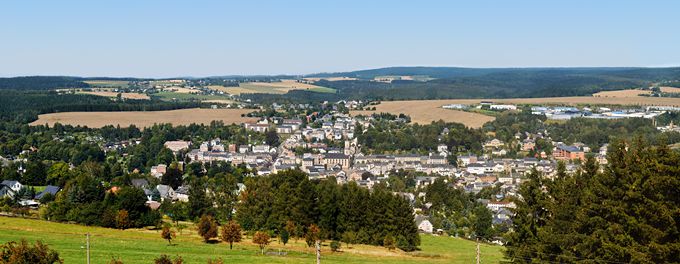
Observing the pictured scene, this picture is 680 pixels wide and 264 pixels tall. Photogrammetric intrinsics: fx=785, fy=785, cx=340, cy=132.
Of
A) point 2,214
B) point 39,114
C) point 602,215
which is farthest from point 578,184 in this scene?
point 39,114

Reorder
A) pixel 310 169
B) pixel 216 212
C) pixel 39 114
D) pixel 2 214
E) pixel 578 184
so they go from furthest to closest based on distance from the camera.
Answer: pixel 39 114 < pixel 310 169 < pixel 216 212 < pixel 2 214 < pixel 578 184

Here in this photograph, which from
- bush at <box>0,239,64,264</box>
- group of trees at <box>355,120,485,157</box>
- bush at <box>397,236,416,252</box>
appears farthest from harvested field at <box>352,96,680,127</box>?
bush at <box>0,239,64,264</box>

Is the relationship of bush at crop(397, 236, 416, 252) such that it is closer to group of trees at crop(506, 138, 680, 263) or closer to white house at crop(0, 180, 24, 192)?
group of trees at crop(506, 138, 680, 263)

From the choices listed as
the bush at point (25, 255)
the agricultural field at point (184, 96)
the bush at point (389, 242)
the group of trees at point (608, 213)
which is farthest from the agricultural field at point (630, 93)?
the bush at point (25, 255)

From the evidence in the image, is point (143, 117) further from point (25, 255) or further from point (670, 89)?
point (670, 89)

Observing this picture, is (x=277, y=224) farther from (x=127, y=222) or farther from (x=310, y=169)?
(x=310, y=169)

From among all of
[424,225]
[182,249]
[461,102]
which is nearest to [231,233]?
[182,249]
